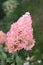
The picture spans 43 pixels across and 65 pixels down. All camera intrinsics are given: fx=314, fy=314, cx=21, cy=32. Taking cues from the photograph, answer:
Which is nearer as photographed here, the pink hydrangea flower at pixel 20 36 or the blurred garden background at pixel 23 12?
the pink hydrangea flower at pixel 20 36

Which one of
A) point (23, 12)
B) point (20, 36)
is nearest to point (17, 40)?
point (20, 36)

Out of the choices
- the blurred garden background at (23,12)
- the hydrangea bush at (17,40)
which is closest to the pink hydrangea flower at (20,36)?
the hydrangea bush at (17,40)

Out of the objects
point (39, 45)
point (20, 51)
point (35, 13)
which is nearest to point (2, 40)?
point (20, 51)

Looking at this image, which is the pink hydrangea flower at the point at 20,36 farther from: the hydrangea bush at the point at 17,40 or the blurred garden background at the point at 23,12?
the blurred garden background at the point at 23,12

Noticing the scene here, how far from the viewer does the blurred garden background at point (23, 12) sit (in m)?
4.68

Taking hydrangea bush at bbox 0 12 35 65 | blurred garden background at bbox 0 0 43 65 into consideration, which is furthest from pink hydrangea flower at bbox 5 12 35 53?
blurred garden background at bbox 0 0 43 65

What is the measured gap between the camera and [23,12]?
5.49 metres

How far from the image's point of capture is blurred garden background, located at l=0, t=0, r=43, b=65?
15.4 ft

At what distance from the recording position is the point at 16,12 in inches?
215

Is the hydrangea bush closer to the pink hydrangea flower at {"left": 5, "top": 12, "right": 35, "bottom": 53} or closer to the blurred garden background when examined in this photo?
the pink hydrangea flower at {"left": 5, "top": 12, "right": 35, "bottom": 53}

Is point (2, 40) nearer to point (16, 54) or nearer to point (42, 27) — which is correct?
point (16, 54)

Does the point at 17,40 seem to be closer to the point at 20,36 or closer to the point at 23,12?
the point at 20,36

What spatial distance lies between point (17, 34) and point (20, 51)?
0.53 feet

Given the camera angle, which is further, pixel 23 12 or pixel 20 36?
pixel 23 12
